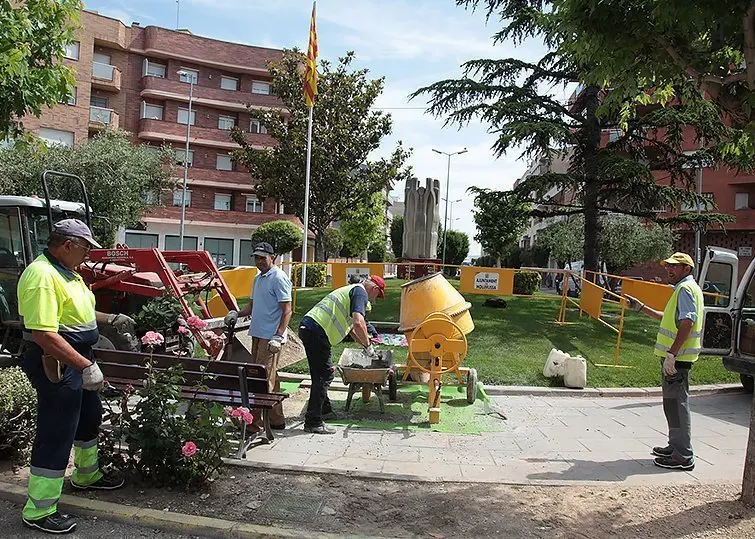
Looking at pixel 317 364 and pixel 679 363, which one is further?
pixel 317 364

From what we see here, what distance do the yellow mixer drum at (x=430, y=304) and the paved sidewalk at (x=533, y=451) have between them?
134cm

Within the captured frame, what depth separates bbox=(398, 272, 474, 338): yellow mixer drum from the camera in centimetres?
696

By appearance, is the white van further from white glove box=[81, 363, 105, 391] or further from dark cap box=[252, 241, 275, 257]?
white glove box=[81, 363, 105, 391]

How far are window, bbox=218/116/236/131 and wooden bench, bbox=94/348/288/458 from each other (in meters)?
38.8

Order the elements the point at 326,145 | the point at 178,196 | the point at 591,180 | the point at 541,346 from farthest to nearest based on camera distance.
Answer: the point at 178,196 → the point at 326,145 → the point at 591,180 → the point at 541,346

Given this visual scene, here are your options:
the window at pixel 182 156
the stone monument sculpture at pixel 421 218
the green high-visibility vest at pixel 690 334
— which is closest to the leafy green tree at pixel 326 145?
the window at pixel 182 156

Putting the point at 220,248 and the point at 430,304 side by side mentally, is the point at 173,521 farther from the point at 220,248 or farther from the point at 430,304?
the point at 220,248

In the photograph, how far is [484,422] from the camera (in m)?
6.61

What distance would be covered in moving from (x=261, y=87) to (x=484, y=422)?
40301 mm

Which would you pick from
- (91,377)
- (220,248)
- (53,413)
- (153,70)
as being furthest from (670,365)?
(153,70)

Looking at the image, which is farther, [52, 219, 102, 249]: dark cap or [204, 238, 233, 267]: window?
[204, 238, 233, 267]: window

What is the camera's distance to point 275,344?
18.7 feet

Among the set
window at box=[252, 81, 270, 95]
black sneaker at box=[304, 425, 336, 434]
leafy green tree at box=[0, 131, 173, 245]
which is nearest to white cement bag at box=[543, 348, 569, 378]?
black sneaker at box=[304, 425, 336, 434]

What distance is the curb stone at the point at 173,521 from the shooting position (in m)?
3.59
